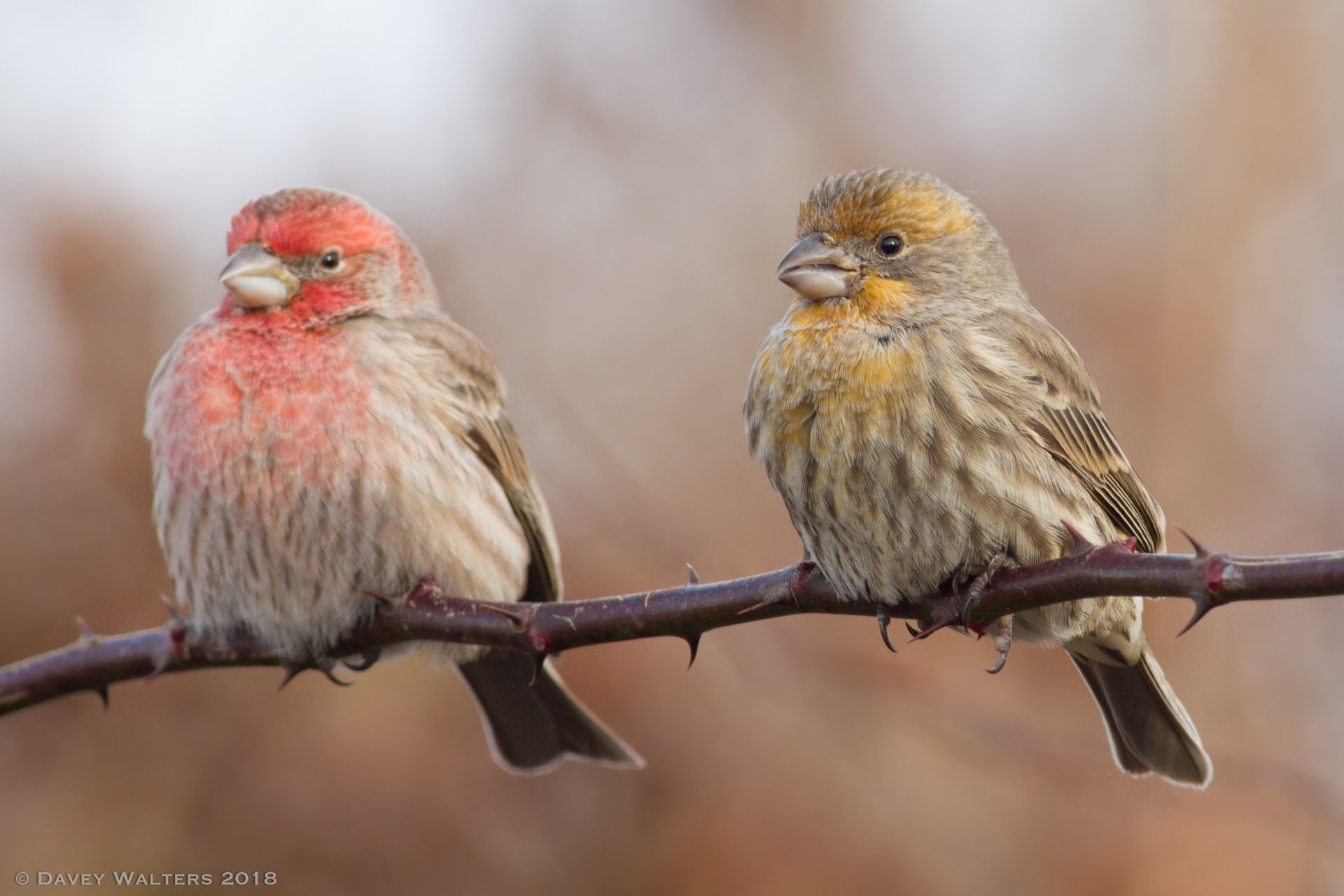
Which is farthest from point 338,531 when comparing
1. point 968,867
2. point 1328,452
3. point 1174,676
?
point 1328,452

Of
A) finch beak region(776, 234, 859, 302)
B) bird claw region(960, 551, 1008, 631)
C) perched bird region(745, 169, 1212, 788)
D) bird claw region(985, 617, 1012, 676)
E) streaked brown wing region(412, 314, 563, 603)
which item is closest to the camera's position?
A: bird claw region(960, 551, 1008, 631)

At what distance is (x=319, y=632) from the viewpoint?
5336 mm

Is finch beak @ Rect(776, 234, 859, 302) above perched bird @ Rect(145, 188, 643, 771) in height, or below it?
above

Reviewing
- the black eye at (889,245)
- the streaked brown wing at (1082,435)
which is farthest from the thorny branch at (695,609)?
the black eye at (889,245)

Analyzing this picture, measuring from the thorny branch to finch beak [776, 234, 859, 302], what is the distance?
934mm

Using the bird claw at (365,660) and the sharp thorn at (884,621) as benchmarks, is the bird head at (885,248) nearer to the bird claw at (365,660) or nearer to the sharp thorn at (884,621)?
the sharp thorn at (884,621)

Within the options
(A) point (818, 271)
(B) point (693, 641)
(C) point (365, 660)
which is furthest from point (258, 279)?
(B) point (693, 641)

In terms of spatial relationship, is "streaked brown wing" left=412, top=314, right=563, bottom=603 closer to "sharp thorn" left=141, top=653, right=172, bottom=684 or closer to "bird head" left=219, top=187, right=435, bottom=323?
"bird head" left=219, top=187, right=435, bottom=323

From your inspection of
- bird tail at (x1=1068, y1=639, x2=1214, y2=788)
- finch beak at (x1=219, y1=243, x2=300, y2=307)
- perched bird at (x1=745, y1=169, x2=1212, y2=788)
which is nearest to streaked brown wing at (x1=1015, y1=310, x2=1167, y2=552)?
perched bird at (x1=745, y1=169, x2=1212, y2=788)

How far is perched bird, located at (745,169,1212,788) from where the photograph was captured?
4367 mm

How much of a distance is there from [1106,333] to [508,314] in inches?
164

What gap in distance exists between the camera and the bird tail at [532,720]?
19.1 feet

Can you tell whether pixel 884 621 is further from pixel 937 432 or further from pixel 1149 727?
pixel 1149 727

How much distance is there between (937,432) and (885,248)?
0.80 metres
